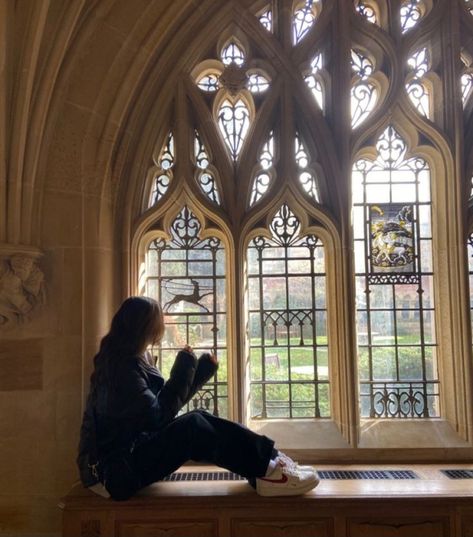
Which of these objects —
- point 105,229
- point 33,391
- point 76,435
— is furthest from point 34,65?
point 76,435

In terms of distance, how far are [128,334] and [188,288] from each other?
3.11ft

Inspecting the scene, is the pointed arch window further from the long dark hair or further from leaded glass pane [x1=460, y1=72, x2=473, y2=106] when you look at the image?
the long dark hair

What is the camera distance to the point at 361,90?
316 centimetres

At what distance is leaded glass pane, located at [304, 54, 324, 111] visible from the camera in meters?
3.13

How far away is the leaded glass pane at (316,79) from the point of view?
313 cm

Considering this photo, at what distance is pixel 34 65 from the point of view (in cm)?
260

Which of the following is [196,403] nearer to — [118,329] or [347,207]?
[118,329]

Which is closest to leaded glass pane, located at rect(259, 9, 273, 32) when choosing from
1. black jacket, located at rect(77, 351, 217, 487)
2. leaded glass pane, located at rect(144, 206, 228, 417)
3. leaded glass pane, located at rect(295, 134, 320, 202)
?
leaded glass pane, located at rect(295, 134, 320, 202)

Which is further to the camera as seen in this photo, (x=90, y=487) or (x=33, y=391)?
(x=33, y=391)

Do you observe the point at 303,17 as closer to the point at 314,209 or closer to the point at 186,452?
the point at 314,209

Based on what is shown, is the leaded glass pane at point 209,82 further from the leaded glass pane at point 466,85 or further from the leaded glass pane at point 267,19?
the leaded glass pane at point 466,85

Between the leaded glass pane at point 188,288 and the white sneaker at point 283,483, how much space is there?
3.03ft

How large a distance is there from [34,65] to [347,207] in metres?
1.96

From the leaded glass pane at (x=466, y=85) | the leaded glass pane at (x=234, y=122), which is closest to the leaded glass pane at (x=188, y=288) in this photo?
the leaded glass pane at (x=234, y=122)
